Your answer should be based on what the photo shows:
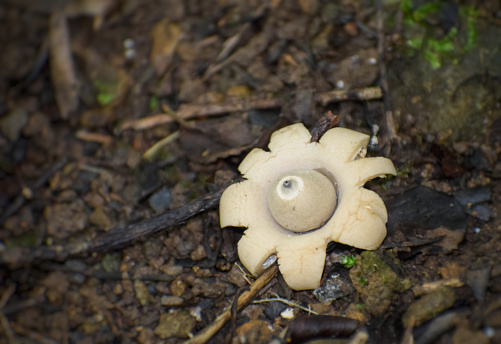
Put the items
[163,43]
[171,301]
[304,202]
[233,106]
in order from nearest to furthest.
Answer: [304,202] < [171,301] < [233,106] < [163,43]

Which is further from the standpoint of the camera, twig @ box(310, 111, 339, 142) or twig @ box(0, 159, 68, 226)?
twig @ box(0, 159, 68, 226)

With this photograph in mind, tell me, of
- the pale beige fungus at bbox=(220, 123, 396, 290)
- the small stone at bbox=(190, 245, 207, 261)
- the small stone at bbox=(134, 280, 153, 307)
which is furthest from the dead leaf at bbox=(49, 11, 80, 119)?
the pale beige fungus at bbox=(220, 123, 396, 290)

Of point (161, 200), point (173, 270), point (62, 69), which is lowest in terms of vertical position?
point (173, 270)

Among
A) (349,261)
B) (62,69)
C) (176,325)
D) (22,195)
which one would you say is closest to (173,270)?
(176,325)

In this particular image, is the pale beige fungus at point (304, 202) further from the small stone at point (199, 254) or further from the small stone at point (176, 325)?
the small stone at point (176, 325)

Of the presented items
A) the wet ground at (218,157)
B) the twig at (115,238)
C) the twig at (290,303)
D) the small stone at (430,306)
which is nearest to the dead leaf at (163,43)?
the wet ground at (218,157)

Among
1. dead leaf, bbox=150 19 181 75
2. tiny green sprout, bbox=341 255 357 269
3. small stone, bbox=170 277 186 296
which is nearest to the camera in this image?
tiny green sprout, bbox=341 255 357 269

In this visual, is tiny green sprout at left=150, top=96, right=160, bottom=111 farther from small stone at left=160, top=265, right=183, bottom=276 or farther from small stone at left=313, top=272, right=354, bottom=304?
small stone at left=313, top=272, right=354, bottom=304

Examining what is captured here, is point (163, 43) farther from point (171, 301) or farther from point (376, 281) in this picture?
point (376, 281)
